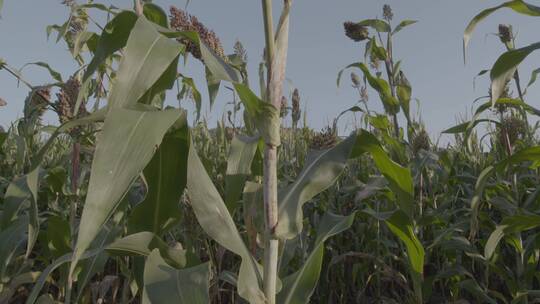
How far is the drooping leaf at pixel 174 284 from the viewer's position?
2.26 ft

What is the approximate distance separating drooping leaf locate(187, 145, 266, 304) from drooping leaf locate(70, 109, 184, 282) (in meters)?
0.18

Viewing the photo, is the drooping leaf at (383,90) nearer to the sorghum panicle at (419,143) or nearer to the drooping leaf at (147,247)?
the sorghum panicle at (419,143)

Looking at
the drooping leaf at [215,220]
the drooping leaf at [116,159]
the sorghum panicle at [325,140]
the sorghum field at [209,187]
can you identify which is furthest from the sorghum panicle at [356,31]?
the drooping leaf at [116,159]

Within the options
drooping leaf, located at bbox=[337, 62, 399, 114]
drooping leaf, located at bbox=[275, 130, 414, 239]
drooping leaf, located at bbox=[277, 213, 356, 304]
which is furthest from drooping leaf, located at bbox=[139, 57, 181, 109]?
drooping leaf, located at bbox=[337, 62, 399, 114]

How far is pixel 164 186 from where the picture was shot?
945 millimetres

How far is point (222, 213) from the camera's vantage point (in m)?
0.81

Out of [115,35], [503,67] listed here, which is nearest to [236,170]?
[115,35]

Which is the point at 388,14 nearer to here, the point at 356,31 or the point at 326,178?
the point at 356,31

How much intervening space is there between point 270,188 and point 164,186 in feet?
0.96

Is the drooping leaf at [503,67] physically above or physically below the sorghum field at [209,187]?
above

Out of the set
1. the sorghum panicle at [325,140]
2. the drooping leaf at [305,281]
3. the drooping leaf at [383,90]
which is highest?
the drooping leaf at [383,90]

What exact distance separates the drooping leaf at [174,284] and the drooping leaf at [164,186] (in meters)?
0.23

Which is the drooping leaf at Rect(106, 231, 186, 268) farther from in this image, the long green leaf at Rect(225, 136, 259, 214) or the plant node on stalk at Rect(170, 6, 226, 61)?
the plant node on stalk at Rect(170, 6, 226, 61)

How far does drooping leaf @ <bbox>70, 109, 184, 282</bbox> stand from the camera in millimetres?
487
